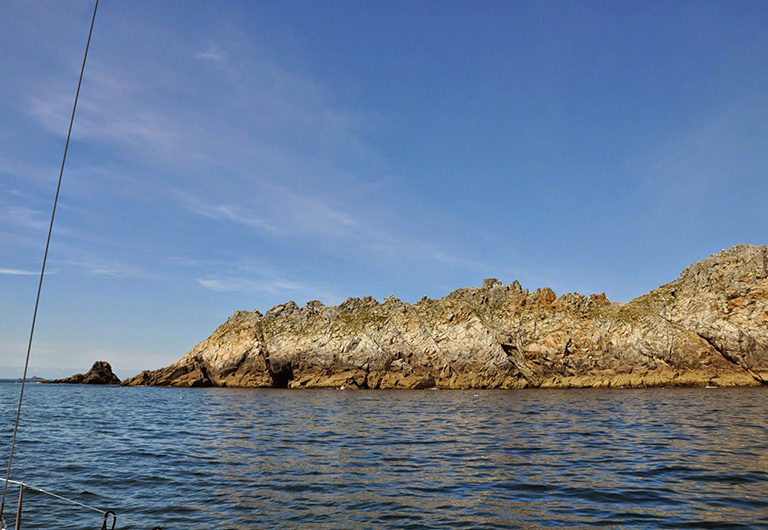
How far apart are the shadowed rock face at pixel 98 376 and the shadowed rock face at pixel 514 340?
158ft

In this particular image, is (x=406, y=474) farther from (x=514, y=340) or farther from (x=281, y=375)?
(x=281, y=375)

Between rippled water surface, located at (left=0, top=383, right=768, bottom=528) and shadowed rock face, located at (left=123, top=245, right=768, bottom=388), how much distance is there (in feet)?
175

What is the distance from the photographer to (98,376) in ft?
464

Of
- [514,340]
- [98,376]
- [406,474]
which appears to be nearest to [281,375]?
[514,340]

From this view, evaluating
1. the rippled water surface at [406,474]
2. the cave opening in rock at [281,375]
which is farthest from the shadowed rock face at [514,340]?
the rippled water surface at [406,474]

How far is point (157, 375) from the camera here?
114 m

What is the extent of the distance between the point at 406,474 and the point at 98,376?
513 ft

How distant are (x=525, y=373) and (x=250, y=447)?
231 ft

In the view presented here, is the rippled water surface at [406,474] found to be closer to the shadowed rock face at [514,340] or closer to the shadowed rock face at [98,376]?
the shadowed rock face at [514,340]

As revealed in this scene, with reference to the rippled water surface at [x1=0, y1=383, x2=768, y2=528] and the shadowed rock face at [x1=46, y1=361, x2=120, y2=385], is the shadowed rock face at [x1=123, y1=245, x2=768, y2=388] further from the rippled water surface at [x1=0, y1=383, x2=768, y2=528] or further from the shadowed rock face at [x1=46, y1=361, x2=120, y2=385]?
the rippled water surface at [x1=0, y1=383, x2=768, y2=528]

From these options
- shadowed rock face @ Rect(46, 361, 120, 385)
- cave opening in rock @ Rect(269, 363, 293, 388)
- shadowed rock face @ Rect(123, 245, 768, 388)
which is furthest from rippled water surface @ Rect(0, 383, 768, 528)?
shadowed rock face @ Rect(46, 361, 120, 385)

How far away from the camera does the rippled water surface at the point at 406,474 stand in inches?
436

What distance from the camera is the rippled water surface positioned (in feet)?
36.3

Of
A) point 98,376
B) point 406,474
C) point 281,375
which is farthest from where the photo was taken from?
point 98,376
